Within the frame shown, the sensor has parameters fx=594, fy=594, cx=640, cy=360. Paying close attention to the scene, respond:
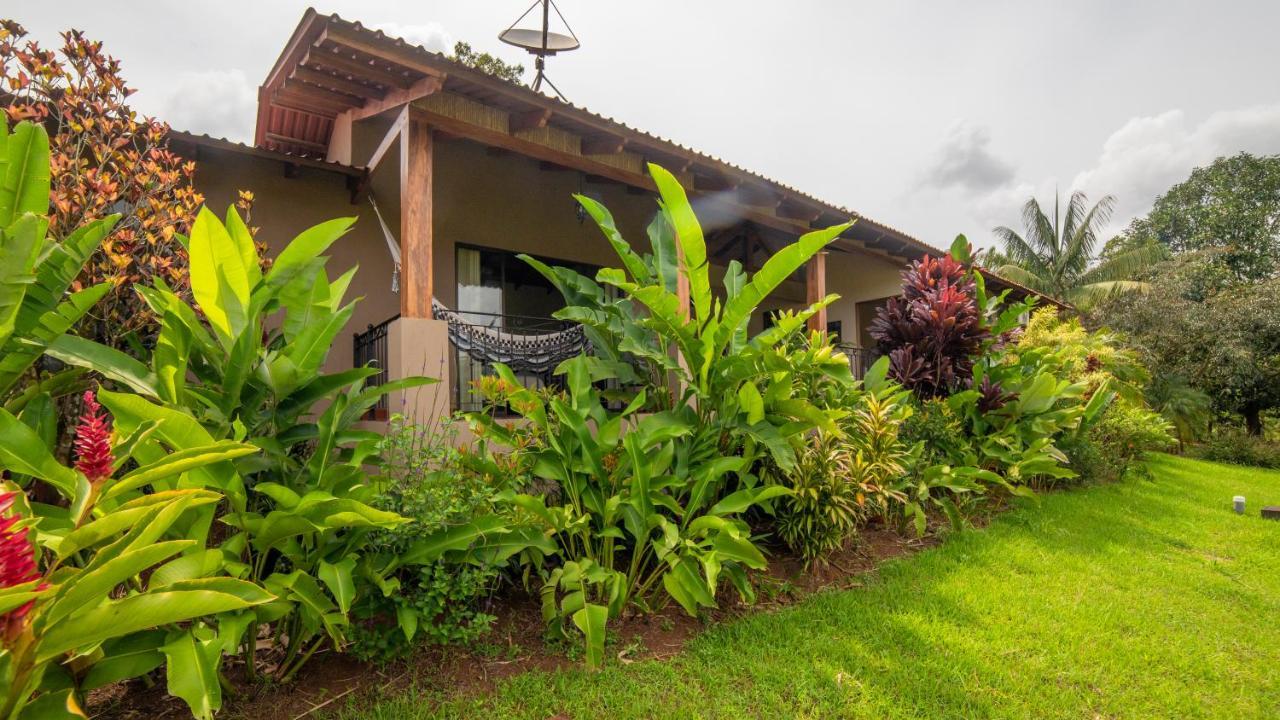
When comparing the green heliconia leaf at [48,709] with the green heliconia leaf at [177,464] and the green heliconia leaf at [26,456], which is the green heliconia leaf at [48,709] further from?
the green heliconia leaf at [26,456]

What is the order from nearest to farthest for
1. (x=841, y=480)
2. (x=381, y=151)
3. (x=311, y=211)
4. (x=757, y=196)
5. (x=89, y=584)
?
(x=89, y=584) < (x=841, y=480) < (x=381, y=151) < (x=311, y=211) < (x=757, y=196)

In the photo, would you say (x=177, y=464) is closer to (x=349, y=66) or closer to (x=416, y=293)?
(x=416, y=293)

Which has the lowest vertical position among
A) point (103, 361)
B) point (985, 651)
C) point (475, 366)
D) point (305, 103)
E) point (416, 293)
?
point (985, 651)

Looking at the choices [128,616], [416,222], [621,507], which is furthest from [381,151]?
[128,616]

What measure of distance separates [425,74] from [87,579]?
13.8ft

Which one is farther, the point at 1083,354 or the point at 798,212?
the point at 1083,354

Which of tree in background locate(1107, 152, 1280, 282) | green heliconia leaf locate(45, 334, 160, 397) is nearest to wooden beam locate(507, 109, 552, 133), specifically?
Result: green heliconia leaf locate(45, 334, 160, 397)

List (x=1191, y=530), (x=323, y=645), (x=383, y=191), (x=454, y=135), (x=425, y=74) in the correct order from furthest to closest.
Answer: (x=383, y=191), (x=1191, y=530), (x=454, y=135), (x=425, y=74), (x=323, y=645)

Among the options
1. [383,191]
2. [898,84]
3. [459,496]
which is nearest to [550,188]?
[383,191]

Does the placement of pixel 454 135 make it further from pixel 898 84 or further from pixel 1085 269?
pixel 1085 269

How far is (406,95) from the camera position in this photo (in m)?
4.77

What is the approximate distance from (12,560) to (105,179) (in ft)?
9.68

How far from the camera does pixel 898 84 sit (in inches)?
292

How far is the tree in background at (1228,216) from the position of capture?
25.7 meters
